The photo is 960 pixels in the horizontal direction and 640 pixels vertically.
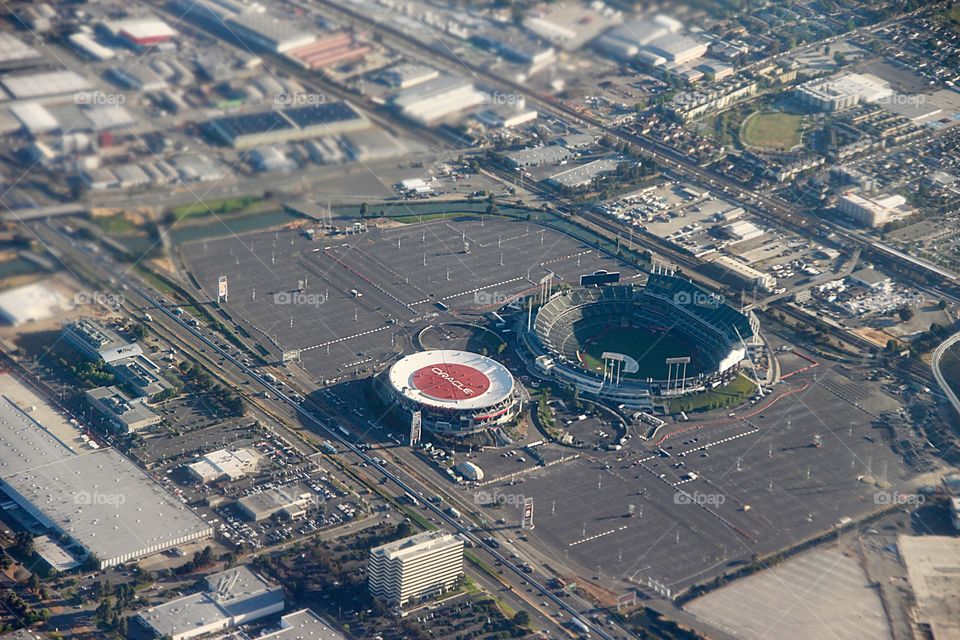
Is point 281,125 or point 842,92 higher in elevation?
point 281,125

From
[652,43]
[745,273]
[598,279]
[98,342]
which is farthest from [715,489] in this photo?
[652,43]

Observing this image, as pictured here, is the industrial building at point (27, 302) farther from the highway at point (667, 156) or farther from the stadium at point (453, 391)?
the highway at point (667, 156)

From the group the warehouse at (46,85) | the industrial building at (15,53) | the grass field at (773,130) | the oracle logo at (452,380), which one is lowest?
the oracle logo at (452,380)

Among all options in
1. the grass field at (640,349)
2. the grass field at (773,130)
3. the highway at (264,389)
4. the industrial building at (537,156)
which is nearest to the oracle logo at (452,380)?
the highway at (264,389)

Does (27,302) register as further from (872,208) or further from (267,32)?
(872,208)

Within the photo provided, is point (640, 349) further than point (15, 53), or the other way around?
point (640, 349)

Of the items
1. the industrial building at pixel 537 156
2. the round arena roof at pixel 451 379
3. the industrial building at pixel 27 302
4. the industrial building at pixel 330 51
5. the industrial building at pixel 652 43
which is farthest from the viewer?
the industrial building at pixel 652 43

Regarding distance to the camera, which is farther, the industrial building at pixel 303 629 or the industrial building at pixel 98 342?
the industrial building at pixel 98 342
